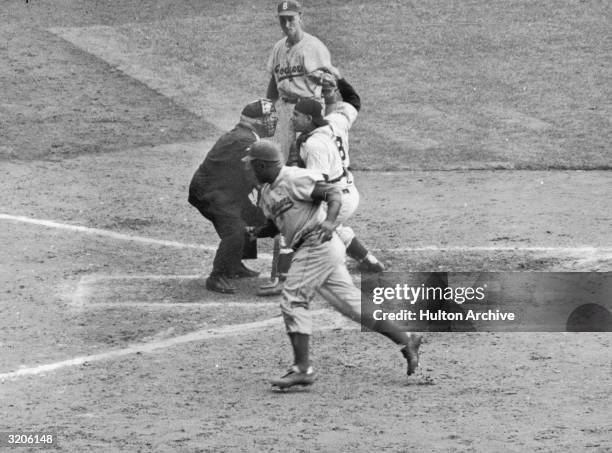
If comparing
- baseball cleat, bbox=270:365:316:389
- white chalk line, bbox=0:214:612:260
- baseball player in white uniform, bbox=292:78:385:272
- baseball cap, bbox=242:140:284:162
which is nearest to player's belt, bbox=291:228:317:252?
baseball cap, bbox=242:140:284:162

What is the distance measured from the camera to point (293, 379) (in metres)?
8.46

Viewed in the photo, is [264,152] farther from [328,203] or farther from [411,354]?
[411,354]

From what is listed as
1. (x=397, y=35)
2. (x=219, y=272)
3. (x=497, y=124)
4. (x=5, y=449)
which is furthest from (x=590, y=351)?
(x=397, y=35)

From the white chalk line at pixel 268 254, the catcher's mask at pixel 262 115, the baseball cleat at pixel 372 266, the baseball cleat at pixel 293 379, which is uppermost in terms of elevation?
the catcher's mask at pixel 262 115

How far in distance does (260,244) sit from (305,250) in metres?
3.65

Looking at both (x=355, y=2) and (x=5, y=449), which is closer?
(x=5, y=449)

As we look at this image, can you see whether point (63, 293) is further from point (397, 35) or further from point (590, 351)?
point (397, 35)

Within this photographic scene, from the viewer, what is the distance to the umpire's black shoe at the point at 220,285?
1072 centimetres

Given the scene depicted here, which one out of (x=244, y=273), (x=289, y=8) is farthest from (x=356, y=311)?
(x=289, y=8)

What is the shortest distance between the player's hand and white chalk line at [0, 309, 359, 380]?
154 cm

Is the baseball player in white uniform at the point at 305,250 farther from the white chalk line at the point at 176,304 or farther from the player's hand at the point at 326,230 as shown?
the white chalk line at the point at 176,304

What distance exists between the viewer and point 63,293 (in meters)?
10.7

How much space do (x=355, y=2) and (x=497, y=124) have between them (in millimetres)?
5329

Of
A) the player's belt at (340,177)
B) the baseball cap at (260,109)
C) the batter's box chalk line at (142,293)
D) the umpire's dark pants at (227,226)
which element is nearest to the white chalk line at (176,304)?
the batter's box chalk line at (142,293)
